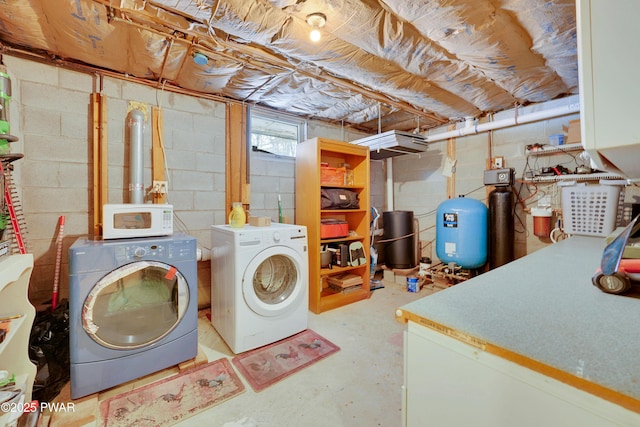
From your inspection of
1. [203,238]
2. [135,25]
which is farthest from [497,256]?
[135,25]

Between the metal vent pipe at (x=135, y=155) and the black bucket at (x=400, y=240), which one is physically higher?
the metal vent pipe at (x=135, y=155)

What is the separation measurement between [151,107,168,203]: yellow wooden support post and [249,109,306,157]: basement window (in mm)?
858

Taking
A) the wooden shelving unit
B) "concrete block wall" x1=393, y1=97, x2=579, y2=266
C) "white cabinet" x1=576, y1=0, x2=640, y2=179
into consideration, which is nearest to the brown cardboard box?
"concrete block wall" x1=393, y1=97, x2=579, y2=266

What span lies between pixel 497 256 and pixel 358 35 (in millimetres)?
2548

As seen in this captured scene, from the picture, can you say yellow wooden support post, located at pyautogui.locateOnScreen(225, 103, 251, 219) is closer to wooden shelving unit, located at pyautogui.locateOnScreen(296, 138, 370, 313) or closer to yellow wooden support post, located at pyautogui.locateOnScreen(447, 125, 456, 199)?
wooden shelving unit, located at pyautogui.locateOnScreen(296, 138, 370, 313)

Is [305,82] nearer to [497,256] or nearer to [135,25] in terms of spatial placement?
[135,25]

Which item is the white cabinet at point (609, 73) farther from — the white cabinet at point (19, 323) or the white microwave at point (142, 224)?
the white microwave at point (142, 224)

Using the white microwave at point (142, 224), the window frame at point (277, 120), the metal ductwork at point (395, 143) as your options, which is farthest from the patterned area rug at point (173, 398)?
the metal ductwork at point (395, 143)

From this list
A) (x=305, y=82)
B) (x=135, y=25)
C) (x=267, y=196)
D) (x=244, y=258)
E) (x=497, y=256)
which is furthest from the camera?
(x=267, y=196)

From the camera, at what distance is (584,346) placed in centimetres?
53

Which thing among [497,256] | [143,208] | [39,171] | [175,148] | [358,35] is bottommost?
[497,256]

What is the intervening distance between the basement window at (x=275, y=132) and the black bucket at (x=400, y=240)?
61.9 inches

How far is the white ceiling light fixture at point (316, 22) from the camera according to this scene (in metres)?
1.51

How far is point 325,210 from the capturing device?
271 centimetres
